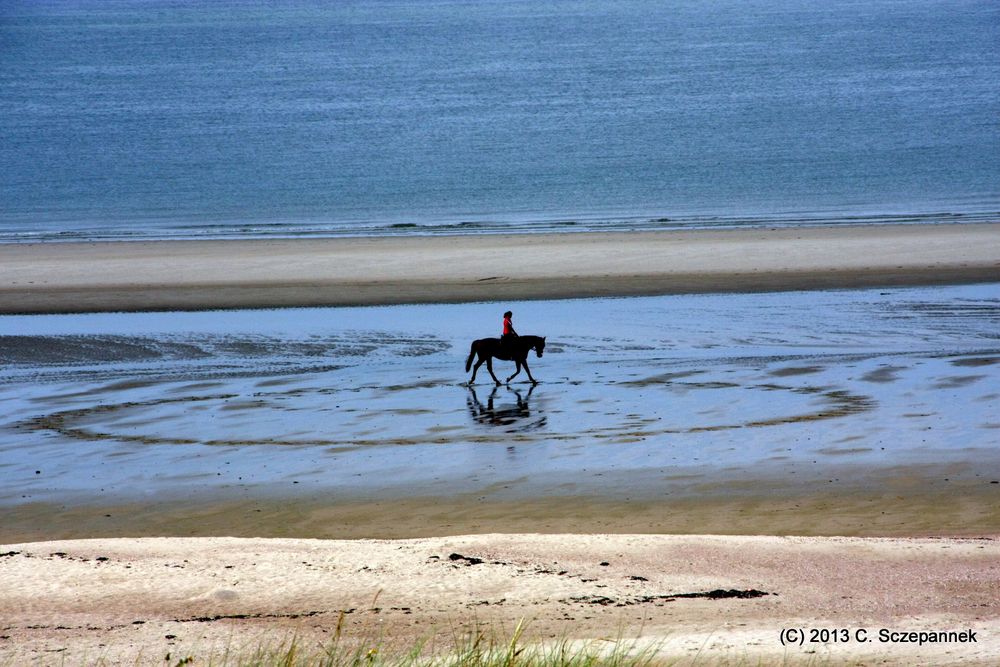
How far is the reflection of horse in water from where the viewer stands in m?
14.6

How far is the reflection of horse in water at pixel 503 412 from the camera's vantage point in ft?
47.9

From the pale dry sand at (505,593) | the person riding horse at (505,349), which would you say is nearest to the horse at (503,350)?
the person riding horse at (505,349)

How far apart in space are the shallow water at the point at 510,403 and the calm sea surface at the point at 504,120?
21.9m

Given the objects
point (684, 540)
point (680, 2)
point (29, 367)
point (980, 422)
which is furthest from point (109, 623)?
point (680, 2)

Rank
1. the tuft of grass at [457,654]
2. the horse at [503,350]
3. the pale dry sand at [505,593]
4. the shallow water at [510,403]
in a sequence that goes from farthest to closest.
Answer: the horse at [503,350]
the shallow water at [510,403]
the pale dry sand at [505,593]
the tuft of grass at [457,654]

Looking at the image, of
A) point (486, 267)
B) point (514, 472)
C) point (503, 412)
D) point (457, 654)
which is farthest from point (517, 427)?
point (486, 267)

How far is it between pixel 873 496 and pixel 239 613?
20.3 feet

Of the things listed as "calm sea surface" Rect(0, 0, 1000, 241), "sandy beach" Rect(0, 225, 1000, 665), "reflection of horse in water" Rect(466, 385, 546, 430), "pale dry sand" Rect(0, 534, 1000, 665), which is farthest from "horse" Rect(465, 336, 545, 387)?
"calm sea surface" Rect(0, 0, 1000, 241)

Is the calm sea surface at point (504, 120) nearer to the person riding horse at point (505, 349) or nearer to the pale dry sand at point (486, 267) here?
the pale dry sand at point (486, 267)

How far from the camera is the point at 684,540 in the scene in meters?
9.54

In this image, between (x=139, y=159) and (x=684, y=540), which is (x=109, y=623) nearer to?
(x=684, y=540)

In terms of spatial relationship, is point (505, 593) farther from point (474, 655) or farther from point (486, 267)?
point (486, 267)

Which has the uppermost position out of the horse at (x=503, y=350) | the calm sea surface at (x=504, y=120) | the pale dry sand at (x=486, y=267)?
the calm sea surface at (x=504, y=120)

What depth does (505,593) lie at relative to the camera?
328 inches
